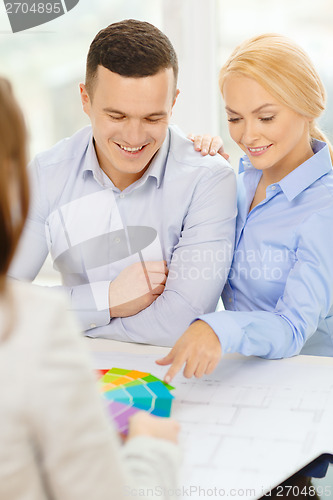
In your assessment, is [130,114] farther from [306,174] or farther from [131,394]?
[131,394]

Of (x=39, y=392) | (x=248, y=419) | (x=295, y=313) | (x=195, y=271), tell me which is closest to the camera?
(x=39, y=392)

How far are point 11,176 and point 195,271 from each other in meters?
1.01

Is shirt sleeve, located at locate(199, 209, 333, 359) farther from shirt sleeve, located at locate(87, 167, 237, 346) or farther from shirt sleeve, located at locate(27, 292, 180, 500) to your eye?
shirt sleeve, located at locate(27, 292, 180, 500)

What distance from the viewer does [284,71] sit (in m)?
1.50

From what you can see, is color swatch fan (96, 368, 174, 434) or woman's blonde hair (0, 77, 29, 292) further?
color swatch fan (96, 368, 174, 434)

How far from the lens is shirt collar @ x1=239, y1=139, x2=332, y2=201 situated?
1.54m

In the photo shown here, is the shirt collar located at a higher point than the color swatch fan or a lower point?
higher

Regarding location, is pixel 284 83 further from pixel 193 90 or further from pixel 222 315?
pixel 193 90

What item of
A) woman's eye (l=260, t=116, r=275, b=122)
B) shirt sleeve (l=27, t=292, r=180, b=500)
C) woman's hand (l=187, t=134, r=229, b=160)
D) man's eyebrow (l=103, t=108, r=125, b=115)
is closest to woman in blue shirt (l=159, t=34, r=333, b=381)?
woman's eye (l=260, t=116, r=275, b=122)

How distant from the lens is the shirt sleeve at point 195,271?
1.50 meters

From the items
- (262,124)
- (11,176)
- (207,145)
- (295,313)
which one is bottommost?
(295,313)

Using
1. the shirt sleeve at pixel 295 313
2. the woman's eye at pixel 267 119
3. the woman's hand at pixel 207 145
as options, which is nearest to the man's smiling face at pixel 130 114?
the woman's hand at pixel 207 145

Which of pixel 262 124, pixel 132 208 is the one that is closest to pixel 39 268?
pixel 132 208

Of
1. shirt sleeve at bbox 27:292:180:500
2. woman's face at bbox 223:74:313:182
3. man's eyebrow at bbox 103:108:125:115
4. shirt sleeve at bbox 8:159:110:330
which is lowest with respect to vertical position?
shirt sleeve at bbox 8:159:110:330
